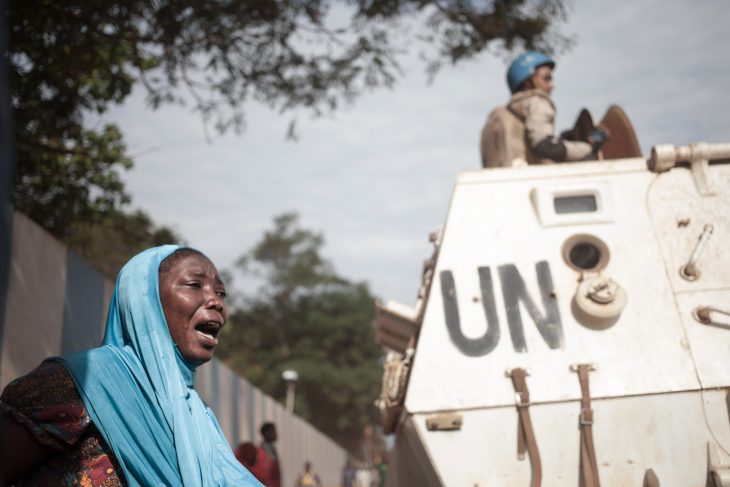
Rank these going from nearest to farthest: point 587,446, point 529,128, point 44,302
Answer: point 587,446
point 529,128
point 44,302

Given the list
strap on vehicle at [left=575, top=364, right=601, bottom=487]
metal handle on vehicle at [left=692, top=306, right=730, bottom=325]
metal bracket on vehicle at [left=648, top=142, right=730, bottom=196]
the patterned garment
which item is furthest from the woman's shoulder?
metal bracket on vehicle at [left=648, top=142, right=730, bottom=196]

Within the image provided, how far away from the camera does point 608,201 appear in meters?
3.87

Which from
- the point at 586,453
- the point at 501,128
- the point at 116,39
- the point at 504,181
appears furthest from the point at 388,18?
the point at 586,453

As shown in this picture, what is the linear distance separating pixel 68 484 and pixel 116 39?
520 cm

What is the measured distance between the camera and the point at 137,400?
82.7 inches

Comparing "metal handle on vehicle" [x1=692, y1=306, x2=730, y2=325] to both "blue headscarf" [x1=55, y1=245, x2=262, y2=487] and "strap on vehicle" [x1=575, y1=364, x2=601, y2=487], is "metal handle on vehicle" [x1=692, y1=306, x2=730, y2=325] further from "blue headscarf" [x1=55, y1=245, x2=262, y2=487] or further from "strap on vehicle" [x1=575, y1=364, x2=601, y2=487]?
"blue headscarf" [x1=55, y1=245, x2=262, y2=487]

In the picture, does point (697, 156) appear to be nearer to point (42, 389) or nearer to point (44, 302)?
point (42, 389)

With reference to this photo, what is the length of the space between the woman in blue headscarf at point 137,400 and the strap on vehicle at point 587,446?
5.17ft

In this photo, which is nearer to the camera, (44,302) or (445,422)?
(445,422)

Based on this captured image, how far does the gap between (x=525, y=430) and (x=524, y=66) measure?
9.01 ft

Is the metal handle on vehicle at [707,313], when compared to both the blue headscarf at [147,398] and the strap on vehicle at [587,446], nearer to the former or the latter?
the strap on vehicle at [587,446]

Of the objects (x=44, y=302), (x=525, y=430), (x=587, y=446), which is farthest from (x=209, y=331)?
(x=44, y=302)

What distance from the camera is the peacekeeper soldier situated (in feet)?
16.0

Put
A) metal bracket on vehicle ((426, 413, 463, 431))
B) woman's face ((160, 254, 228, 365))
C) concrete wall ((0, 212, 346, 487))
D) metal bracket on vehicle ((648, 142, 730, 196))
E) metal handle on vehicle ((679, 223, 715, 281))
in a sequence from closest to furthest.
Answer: woman's face ((160, 254, 228, 365)) → metal bracket on vehicle ((426, 413, 463, 431)) → metal handle on vehicle ((679, 223, 715, 281)) → metal bracket on vehicle ((648, 142, 730, 196)) → concrete wall ((0, 212, 346, 487))
